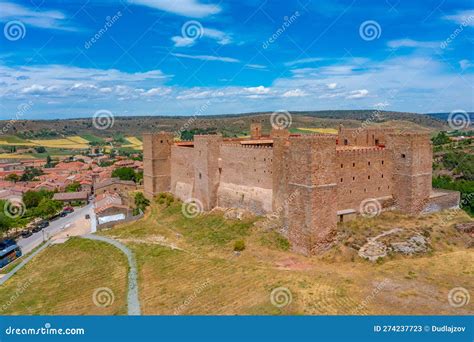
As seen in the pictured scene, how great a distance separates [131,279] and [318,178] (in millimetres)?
11115

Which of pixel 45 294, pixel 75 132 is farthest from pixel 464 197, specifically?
pixel 75 132

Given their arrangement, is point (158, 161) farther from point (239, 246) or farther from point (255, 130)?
point (239, 246)

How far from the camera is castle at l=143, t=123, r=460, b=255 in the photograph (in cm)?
2284

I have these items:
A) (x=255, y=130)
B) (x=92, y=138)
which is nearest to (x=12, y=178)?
(x=255, y=130)

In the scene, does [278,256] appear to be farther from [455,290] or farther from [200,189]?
[200,189]

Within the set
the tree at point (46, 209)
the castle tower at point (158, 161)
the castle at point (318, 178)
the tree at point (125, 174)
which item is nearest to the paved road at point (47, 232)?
the tree at point (46, 209)

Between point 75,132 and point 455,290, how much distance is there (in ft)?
571

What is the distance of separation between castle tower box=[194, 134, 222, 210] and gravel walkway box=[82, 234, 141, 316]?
23.8ft

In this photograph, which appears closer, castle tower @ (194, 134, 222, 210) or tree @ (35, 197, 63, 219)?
castle tower @ (194, 134, 222, 210)

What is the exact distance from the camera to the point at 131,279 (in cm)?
2275

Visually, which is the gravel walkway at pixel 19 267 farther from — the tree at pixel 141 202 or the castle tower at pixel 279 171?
the castle tower at pixel 279 171

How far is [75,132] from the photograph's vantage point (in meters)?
175

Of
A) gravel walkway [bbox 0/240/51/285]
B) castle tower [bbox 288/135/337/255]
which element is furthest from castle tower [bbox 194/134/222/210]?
gravel walkway [bbox 0/240/51/285]

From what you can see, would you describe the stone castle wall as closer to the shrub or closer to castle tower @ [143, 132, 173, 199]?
the shrub
